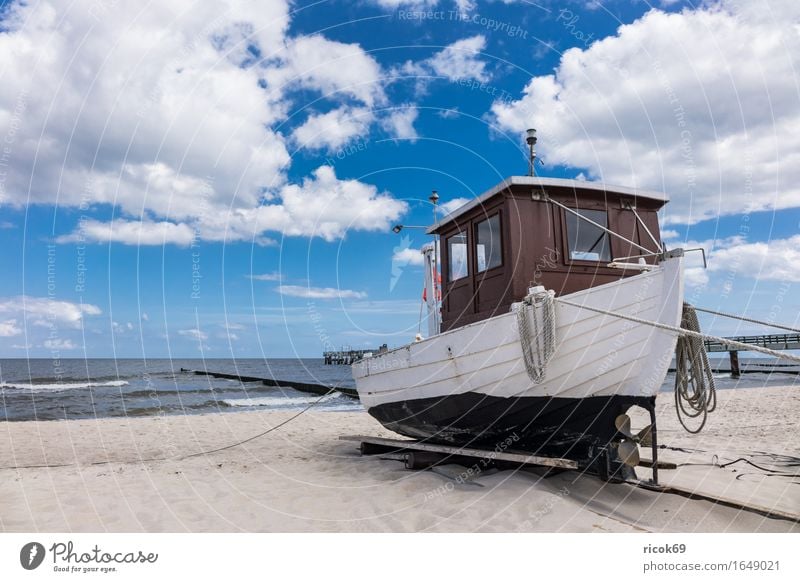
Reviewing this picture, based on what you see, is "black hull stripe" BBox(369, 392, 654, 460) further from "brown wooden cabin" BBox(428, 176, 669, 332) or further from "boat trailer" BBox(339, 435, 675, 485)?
"brown wooden cabin" BBox(428, 176, 669, 332)

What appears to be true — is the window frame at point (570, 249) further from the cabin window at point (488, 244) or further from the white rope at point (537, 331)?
the white rope at point (537, 331)

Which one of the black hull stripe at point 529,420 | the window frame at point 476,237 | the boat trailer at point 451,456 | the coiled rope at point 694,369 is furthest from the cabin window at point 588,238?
the boat trailer at point 451,456

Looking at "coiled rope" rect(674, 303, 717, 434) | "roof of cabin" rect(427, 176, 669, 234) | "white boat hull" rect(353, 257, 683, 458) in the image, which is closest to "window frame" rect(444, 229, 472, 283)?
"roof of cabin" rect(427, 176, 669, 234)

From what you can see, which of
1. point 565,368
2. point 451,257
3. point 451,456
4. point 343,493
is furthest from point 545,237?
point 343,493

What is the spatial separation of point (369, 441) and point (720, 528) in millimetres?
4932

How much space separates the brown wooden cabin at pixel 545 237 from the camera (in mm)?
6109

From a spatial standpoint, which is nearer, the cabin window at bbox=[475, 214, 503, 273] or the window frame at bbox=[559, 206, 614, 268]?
the window frame at bbox=[559, 206, 614, 268]

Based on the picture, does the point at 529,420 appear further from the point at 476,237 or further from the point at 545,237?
the point at 476,237

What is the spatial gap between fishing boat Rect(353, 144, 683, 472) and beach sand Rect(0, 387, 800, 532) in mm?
613

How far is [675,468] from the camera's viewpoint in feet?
20.8

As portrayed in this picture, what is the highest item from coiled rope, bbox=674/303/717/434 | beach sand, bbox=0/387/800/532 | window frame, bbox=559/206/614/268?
window frame, bbox=559/206/614/268

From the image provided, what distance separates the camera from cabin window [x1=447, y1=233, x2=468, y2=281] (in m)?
7.44

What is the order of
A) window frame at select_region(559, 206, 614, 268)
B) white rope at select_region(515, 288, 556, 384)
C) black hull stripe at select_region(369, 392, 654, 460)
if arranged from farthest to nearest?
window frame at select_region(559, 206, 614, 268) → black hull stripe at select_region(369, 392, 654, 460) → white rope at select_region(515, 288, 556, 384)

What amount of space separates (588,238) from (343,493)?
420 cm
